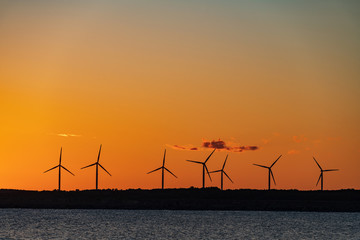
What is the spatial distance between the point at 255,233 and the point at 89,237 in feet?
107

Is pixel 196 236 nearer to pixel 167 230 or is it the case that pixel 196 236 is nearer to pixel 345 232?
pixel 167 230

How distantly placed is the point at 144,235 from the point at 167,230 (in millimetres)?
16871

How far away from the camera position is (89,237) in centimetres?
13562

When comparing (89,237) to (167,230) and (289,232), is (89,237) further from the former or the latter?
(289,232)

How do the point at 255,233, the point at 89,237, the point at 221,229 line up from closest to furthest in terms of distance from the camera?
the point at 89,237 → the point at 255,233 → the point at 221,229

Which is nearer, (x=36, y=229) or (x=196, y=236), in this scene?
(x=196, y=236)

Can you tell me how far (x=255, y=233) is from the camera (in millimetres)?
149375

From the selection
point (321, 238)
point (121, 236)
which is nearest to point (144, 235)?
point (121, 236)

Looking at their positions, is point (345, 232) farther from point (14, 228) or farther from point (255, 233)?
point (14, 228)

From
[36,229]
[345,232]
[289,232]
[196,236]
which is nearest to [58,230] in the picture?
[36,229]

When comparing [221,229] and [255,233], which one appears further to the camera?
[221,229]

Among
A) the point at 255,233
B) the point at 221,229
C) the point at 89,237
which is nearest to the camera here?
the point at 89,237

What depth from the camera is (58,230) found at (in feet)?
506

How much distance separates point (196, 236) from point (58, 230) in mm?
29958
